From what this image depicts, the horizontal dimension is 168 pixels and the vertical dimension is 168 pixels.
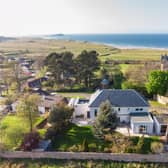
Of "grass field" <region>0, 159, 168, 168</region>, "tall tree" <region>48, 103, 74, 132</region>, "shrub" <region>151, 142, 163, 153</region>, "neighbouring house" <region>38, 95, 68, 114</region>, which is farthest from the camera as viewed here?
"neighbouring house" <region>38, 95, 68, 114</region>

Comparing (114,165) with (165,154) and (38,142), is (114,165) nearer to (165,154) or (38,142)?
(165,154)

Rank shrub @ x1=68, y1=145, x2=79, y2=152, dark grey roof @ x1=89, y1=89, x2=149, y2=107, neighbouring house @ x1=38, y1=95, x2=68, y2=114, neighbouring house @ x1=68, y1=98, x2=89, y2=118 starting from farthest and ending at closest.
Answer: neighbouring house @ x1=38, y1=95, x2=68, y2=114, neighbouring house @ x1=68, y1=98, x2=89, y2=118, dark grey roof @ x1=89, y1=89, x2=149, y2=107, shrub @ x1=68, y1=145, x2=79, y2=152

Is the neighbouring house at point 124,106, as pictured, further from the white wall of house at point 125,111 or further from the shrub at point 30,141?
the shrub at point 30,141

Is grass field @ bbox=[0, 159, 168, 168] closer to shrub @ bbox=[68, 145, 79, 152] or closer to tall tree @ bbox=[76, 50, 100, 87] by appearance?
shrub @ bbox=[68, 145, 79, 152]

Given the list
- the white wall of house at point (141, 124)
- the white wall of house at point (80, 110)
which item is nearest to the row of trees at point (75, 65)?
the white wall of house at point (80, 110)

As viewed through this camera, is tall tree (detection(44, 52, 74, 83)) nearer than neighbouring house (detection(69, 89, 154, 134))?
No

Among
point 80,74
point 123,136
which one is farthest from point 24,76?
point 123,136

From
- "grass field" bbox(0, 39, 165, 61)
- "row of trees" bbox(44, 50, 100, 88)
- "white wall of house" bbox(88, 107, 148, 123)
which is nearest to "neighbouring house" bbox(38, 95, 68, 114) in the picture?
"white wall of house" bbox(88, 107, 148, 123)
